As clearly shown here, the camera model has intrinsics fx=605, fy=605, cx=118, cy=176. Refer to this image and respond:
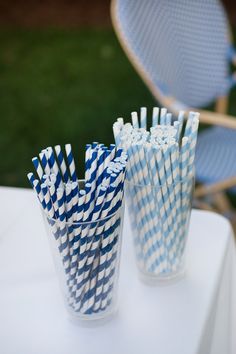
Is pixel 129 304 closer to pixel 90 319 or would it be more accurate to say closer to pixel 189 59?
pixel 90 319

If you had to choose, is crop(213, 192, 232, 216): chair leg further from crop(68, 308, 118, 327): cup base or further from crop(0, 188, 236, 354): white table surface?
crop(68, 308, 118, 327): cup base

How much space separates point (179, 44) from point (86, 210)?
4.72 feet

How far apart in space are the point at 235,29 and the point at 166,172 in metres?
3.63

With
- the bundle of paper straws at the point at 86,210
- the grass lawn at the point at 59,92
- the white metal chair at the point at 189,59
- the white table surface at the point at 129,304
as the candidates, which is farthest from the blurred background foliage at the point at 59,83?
the bundle of paper straws at the point at 86,210

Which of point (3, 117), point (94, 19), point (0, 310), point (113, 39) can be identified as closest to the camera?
point (0, 310)

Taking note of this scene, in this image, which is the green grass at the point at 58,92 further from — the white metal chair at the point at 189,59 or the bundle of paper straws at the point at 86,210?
the bundle of paper straws at the point at 86,210

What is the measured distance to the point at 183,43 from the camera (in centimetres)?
217

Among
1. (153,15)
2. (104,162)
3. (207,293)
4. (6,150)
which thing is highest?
(104,162)

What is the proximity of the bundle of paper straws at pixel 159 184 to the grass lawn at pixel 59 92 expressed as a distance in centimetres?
180

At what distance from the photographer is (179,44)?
2164 millimetres

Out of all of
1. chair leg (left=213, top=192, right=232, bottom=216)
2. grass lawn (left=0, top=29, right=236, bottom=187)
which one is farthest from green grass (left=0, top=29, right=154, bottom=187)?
chair leg (left=213, top=192, right=232, bottom=216)

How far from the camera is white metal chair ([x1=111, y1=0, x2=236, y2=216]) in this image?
1962mm

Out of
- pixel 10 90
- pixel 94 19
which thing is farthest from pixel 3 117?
pixel 94 19

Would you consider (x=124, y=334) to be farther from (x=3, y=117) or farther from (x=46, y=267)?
(x=3, y=117)
